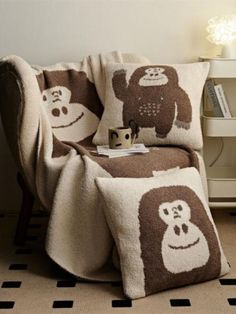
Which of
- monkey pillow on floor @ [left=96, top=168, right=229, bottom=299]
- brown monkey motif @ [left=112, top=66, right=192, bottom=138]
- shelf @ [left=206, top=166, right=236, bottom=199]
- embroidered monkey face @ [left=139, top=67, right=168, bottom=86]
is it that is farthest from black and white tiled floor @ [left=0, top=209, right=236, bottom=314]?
embroidered monkey face @ [left=139, top=67, right=168, bottom=86]

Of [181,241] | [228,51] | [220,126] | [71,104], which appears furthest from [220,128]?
[181,241]

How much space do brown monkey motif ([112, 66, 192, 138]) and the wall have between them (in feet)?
1.38

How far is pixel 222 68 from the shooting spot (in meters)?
2.95

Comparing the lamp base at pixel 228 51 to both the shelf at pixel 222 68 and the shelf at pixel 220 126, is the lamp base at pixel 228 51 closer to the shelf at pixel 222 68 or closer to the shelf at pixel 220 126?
the shelf at pixel 222 68

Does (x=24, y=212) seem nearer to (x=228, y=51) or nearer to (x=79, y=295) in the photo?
(x=79, y=295)

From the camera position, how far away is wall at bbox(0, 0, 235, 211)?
3135 mm

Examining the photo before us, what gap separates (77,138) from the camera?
2842mm

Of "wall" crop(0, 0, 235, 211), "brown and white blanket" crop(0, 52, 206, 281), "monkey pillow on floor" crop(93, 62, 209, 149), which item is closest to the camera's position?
Answer: "brown and white blanket" crop(0, 52, 206, 281)

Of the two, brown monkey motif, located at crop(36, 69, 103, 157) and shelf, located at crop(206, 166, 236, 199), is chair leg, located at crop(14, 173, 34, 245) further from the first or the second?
shelf, located at crop(206, 166, 236, 199)

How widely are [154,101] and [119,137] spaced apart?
0.28m

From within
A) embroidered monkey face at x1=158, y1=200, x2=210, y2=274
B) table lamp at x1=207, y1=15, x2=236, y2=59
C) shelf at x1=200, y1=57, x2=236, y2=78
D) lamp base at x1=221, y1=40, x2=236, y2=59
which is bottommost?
embroidered monkey face at x1=158, y1=200, x2=210, y2=274

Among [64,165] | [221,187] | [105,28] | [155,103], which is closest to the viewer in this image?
[64,165]

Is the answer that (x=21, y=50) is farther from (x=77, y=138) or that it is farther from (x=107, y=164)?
(x=107, y=164)

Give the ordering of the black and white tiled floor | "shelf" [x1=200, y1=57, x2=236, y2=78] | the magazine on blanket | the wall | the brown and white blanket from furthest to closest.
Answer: the wall, "shelf" [x1=200, y1=57, x2=236, y2=78], the magazine on blanket, the brown and white blanket, the black and white tiled floor
